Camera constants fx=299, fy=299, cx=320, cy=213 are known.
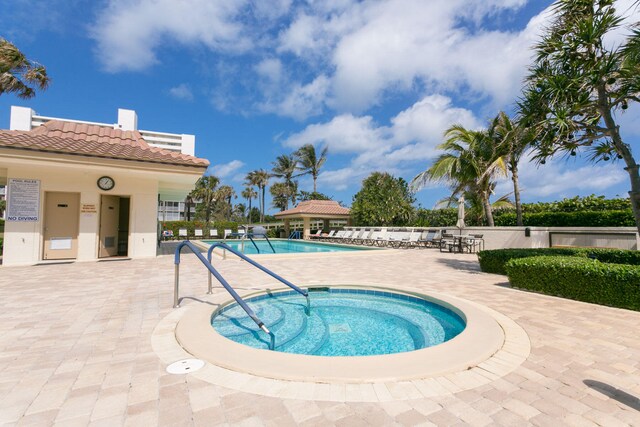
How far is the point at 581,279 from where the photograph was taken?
202 inches

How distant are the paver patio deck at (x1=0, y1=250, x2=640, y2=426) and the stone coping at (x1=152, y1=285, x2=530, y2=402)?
0.10m

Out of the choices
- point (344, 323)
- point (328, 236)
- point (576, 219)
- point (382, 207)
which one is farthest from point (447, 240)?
point (344, 323)

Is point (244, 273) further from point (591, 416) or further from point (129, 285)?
point (591, 416)

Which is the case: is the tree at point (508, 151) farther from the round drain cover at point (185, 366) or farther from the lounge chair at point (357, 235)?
the round drain cover at point (185, 366)

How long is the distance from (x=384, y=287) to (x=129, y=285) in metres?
5.39

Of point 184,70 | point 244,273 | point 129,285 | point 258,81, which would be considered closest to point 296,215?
point 258,81

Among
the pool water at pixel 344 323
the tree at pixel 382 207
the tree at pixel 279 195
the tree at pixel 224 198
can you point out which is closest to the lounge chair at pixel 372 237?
the tree at pixel 382 207

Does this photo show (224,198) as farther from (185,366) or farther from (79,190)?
(185,366)

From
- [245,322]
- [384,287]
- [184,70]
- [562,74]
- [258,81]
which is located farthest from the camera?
[258,81]

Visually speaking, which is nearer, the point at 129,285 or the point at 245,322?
the point at 245,322

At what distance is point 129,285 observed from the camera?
6328mm

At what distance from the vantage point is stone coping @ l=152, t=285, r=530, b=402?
234cm

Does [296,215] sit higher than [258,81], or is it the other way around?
[258,81]

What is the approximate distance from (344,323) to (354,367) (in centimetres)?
240
